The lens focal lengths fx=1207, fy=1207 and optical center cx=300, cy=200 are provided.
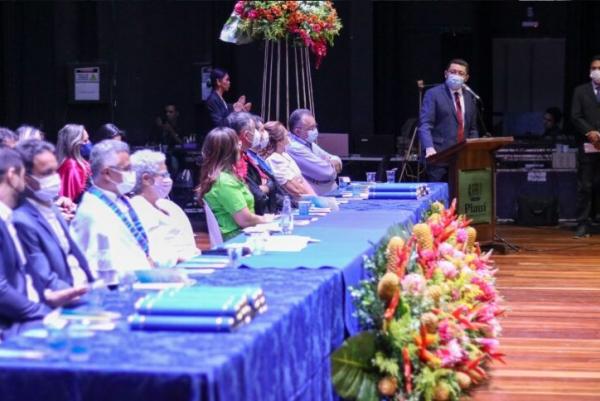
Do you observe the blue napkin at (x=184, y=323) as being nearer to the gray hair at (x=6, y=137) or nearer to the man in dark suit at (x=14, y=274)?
the man in dark suit at (x=14, y=274)

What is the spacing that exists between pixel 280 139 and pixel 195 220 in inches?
209

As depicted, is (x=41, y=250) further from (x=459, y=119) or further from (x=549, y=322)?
(x=459, y=119)

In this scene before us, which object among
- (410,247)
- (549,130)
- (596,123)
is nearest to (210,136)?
(410,247)

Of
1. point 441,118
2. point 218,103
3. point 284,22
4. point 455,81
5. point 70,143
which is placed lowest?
point 70,143

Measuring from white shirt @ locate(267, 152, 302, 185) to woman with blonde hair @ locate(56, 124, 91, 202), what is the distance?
43.3 inches

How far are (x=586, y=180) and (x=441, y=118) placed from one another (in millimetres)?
2215

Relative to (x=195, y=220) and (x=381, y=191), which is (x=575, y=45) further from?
(x=381, y=191)

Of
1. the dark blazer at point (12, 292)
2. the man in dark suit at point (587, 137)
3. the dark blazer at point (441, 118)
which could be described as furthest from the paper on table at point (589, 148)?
the dark blazer at point (12, 292)

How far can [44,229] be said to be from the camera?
3.73m

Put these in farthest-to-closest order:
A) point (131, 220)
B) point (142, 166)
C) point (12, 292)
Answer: point (142, 166) → point (131, 220) → point (12, 292)

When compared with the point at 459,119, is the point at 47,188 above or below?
below

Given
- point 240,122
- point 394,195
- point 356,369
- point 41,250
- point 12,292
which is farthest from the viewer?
point 394,195

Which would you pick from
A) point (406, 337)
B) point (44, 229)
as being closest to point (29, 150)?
point (44, 229)

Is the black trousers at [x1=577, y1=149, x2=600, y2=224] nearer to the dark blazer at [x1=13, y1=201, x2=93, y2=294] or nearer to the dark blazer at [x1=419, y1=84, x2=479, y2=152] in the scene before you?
the dark blazer at [x1=419, y1=84, x2=479, y2=152]
